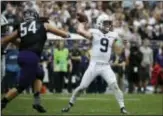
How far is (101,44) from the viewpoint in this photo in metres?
13.0

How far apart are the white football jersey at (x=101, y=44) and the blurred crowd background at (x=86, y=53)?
644 cm

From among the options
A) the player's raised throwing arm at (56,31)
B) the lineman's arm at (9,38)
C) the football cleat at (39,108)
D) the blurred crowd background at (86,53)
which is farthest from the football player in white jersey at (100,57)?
the blurred crowd background at (86,53)

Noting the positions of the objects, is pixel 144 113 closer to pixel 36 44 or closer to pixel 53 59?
pixel 36 44

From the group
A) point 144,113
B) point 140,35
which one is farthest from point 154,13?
point 144,113

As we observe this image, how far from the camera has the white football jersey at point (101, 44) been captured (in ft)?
42.3

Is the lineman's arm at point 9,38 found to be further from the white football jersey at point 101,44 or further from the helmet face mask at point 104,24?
the helmet face mask at point 104,24

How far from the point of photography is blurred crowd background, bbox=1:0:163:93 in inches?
787

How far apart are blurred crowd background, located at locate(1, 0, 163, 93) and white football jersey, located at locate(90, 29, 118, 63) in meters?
6.44

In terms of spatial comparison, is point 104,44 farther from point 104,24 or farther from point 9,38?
point 9,38

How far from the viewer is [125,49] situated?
829 inches

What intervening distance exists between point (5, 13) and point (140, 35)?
443 cm

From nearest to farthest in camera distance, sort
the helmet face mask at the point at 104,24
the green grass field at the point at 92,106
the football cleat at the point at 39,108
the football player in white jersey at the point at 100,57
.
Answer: the football cleat at the point at 39,108, the football player in white jersey at the point at 100,57, the helmet face mask at the point at 104,24, the green grass field at the point at 92,106

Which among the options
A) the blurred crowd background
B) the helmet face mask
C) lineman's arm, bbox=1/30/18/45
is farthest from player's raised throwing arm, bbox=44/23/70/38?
the blurred crowd background

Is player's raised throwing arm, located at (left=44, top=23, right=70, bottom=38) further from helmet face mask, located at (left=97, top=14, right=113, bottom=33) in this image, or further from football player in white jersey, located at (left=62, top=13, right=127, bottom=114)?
helmet face mask, located at (left=97, top=14, right=113, bottom=33)
